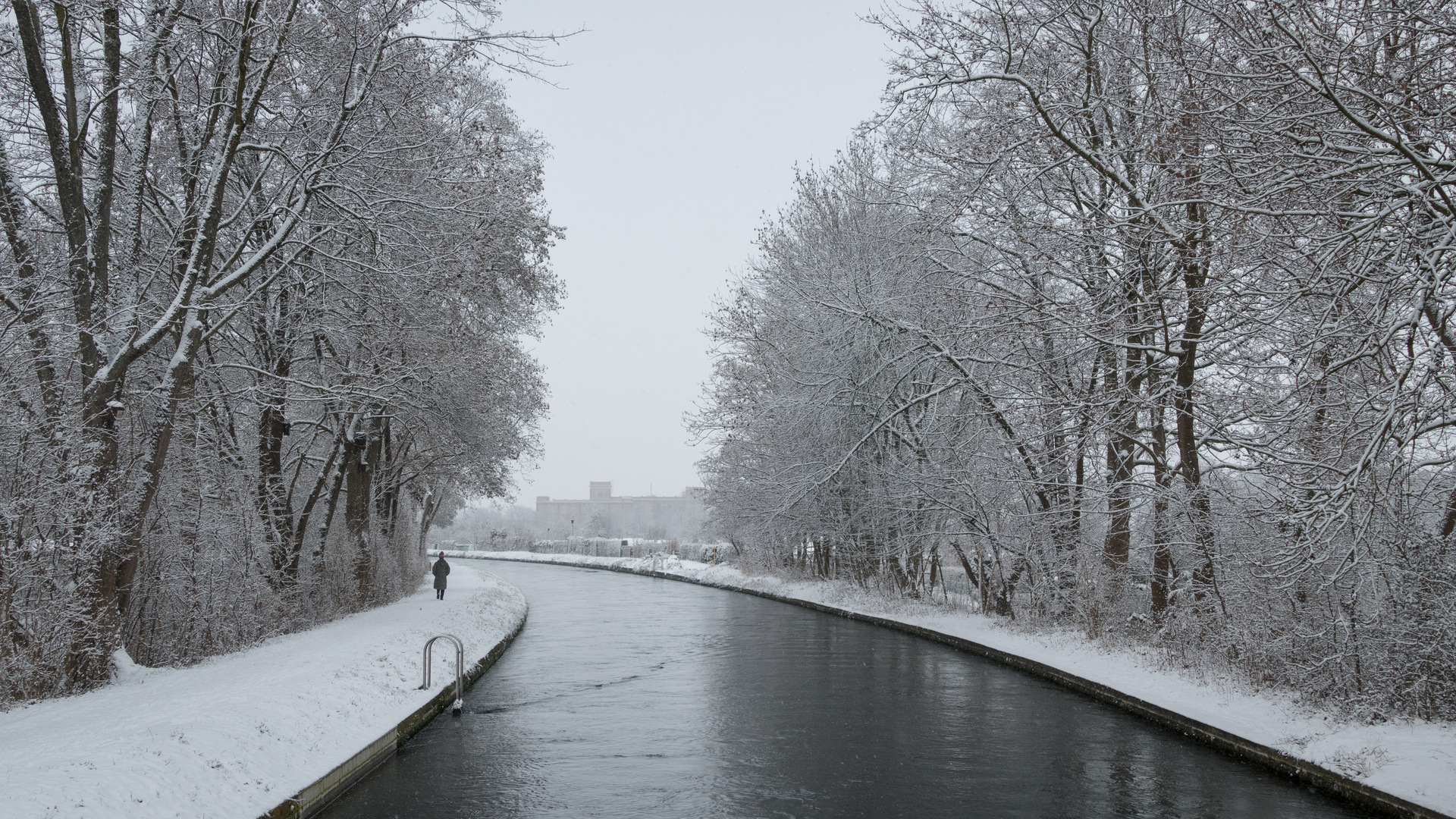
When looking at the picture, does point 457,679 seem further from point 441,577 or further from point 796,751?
point 441,577

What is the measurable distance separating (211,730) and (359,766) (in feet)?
4.84

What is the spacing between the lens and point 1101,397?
41.9 ft

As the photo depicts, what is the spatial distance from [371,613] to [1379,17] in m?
20.4

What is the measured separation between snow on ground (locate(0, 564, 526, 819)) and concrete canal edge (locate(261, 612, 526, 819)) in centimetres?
8

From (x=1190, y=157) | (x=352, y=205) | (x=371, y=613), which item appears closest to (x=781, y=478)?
(x=371, y=613)

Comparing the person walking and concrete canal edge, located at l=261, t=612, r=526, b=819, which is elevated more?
the person walking

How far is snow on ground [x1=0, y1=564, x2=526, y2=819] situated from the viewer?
6.60 meters

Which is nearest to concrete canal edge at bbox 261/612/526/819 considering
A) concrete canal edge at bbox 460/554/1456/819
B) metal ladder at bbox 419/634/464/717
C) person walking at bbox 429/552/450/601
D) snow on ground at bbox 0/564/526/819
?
snow on ground at bbox 0/564/526/819

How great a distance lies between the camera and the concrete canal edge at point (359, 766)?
7.67 meters

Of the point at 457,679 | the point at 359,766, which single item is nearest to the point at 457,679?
the point at 457,679

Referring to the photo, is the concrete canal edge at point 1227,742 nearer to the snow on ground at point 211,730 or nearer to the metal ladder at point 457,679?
the metal ladder at point 457,679

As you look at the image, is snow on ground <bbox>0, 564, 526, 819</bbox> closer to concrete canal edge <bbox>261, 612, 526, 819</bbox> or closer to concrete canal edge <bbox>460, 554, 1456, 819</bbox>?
concrete canal edge <bbox>261, 612, 526, 819</bbox>

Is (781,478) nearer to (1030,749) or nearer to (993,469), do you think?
(993,469)

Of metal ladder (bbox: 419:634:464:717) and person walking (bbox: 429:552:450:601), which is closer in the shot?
metal ladder (bbox: 419:634:464:717)
